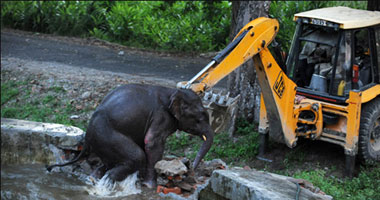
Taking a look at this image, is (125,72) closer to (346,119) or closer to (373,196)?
(346,119)

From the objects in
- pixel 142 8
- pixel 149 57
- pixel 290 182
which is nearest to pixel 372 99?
pixel 290 182

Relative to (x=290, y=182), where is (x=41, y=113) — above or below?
below

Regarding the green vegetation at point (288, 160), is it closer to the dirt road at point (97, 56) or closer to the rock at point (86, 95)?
the rock at point (86, 95)

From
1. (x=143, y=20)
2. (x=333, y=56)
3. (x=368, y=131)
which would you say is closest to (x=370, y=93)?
(x=368, y=131)

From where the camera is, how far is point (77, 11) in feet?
53.9

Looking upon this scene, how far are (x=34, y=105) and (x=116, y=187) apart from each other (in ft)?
15.7

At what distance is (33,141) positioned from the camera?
7.66 m

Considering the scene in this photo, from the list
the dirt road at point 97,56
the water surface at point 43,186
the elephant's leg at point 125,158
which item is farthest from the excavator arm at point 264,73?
the dirt road at point 97,56

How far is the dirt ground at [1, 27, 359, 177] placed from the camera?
28.6ft

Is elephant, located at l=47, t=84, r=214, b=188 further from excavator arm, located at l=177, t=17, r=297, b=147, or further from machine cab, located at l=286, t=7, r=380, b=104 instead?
machine cab, located at l=286, t=7, r=380, b=104

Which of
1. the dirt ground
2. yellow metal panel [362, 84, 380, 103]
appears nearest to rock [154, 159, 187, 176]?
the dirt ground

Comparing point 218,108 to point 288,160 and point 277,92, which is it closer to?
point 277,92

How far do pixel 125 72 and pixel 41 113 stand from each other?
276 centimetres

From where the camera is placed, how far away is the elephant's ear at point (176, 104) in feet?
22.0
